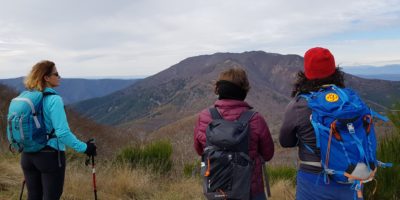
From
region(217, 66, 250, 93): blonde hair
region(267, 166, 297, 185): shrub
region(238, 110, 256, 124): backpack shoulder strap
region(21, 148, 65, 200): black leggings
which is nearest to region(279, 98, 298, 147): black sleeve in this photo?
region(238, 110, 256, 124): backpack shoulder strap

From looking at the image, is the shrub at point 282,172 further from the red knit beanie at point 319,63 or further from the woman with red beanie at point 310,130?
the red knit beanie at point 319,63

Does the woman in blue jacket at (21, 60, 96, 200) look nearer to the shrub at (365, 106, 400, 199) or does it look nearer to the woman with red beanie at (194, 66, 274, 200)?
the woman with red beanie at (194, 66, 274, 200)

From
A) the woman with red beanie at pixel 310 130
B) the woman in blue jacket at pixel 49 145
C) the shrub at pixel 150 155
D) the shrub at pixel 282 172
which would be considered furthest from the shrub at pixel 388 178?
the shrub at pixel 150 155

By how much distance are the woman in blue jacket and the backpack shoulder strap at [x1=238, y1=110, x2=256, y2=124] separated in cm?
135

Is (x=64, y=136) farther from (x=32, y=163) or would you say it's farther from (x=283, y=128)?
(x=283, y=128)

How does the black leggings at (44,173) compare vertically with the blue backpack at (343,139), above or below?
below

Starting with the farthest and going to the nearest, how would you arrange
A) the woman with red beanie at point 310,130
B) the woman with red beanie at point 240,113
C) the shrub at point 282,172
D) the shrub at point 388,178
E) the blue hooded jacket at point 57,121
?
the shrub at point 282,172 → the shrub at point 388,178 → the blue hooded jacket at point 57,121 → the woman with red beanie at point 240,113 → the woman with red beanie at point 310,130

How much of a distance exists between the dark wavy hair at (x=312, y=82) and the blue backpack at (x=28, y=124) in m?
1.91

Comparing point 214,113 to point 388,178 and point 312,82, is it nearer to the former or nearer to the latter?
point 312,82

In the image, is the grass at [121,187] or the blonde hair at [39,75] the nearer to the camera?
the blonde hair at [39,75]

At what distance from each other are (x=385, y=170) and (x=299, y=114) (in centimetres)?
229

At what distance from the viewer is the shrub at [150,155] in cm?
742

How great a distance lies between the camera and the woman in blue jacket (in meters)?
3.28

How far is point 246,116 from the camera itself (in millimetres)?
2875
